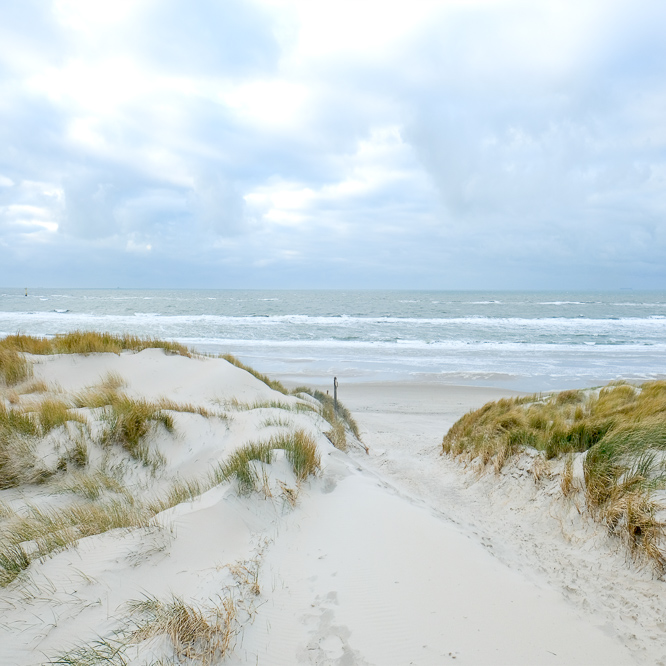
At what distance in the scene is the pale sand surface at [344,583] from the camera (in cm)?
234

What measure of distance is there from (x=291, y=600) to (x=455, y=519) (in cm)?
258

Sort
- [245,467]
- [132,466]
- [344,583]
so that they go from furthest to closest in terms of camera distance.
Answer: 1. [132,466]
2. [245,467]
3. [344,583]

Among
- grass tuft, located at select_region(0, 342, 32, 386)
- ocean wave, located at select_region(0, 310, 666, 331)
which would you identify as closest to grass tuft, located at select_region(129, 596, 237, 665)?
grass tuft, located at select_region(0, 342, 32, 386)

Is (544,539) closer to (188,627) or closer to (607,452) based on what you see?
(607,452)

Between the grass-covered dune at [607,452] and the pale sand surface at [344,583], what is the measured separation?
1.08 feet

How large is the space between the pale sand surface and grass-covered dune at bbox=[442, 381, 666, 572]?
33 centimetres

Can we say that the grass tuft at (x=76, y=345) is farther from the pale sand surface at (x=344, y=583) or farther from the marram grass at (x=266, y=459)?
the marram grass at (x=266, y=459)

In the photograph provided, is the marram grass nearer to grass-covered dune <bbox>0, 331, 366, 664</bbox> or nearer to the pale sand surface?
grass-covered dune <bbox>0, 331, 366, 664</bbox>

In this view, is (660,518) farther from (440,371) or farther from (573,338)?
(573,338)

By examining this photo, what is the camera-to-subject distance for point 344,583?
2918 millimetres

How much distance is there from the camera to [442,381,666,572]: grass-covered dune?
3492 millimetres

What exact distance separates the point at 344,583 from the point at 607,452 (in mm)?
3361

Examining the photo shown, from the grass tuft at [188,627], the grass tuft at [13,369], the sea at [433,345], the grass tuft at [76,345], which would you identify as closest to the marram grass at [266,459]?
the grass tuft at [188,627]

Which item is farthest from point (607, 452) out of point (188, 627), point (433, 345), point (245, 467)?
point (433, 345)
